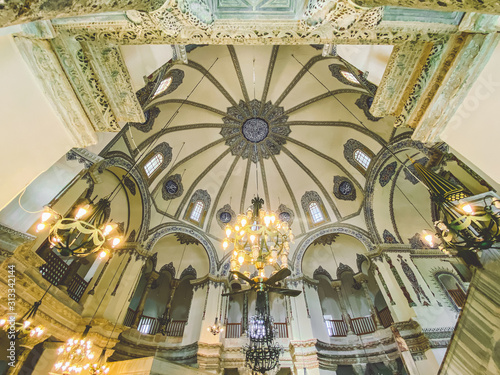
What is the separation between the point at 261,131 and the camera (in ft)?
42.9

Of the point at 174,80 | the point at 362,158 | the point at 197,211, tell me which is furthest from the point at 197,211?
the point at 362,158

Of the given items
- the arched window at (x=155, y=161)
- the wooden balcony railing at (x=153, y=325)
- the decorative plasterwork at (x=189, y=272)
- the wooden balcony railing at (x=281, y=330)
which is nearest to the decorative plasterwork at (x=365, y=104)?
the arched window at (x=155, y=161)

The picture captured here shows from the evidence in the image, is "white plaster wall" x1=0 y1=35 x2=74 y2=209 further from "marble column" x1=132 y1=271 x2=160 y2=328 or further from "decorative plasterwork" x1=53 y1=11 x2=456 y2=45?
"marble column" x1=132 y1=271 x2=160 y2=328

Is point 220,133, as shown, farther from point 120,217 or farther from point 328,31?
point 328,31

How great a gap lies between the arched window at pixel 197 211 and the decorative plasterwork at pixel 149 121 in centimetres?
514

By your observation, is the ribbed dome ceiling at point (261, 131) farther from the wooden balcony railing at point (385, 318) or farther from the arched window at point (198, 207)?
the wooden balcony railing at point (385, 318)

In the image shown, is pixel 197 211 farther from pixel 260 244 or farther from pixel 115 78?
pixel 115 78

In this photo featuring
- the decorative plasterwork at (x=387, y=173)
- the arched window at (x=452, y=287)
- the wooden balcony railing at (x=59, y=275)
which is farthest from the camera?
the decorative plasterwork at (x=387, y=173)

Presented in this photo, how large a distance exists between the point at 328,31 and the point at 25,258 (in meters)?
8.49

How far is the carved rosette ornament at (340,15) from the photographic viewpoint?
2.60 meters

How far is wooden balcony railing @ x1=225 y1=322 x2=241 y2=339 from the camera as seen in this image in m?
10.4

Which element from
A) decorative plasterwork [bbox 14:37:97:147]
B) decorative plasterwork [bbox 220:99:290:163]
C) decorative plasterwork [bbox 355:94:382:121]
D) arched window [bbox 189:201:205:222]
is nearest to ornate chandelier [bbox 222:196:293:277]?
decorative plasterwork [bbox 14:37:97:147]

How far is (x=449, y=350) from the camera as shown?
4.58 metres

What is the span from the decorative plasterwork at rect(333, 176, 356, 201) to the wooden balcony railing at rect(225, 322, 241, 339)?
28.2 ft
